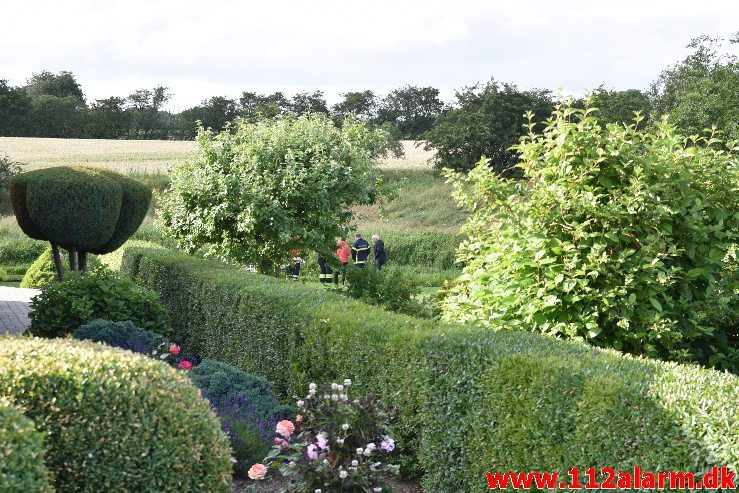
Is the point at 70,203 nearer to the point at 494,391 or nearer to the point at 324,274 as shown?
the point at 494,391

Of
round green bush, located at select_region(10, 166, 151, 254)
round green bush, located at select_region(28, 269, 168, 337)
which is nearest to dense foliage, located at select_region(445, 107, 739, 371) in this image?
round green bush, located at select_region(28, 269, 168, 337)

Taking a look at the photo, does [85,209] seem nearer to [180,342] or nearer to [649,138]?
[180,342]

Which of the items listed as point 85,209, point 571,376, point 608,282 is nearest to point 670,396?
point 571,376

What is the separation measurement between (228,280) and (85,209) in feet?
13.5

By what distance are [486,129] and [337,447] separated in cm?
3928

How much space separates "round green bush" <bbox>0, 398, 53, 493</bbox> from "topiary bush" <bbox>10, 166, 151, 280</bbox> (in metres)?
9.37

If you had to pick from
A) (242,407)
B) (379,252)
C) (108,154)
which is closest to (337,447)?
(242,407)

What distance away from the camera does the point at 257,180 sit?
37.3 feet

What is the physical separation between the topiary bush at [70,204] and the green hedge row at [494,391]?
17.9 ft

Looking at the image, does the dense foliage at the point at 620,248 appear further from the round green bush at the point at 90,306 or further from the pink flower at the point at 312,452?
the round green bush at the point at 90,306

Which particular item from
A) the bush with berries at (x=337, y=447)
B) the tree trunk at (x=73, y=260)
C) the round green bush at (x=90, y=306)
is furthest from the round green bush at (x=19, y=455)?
the tree trunk at (x=73, y=260)

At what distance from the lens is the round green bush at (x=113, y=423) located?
375cm

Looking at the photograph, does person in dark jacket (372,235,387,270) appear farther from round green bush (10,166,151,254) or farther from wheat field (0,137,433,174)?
wheat field (0,137,433,174)

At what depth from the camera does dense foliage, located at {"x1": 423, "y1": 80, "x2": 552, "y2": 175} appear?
43281 mm
